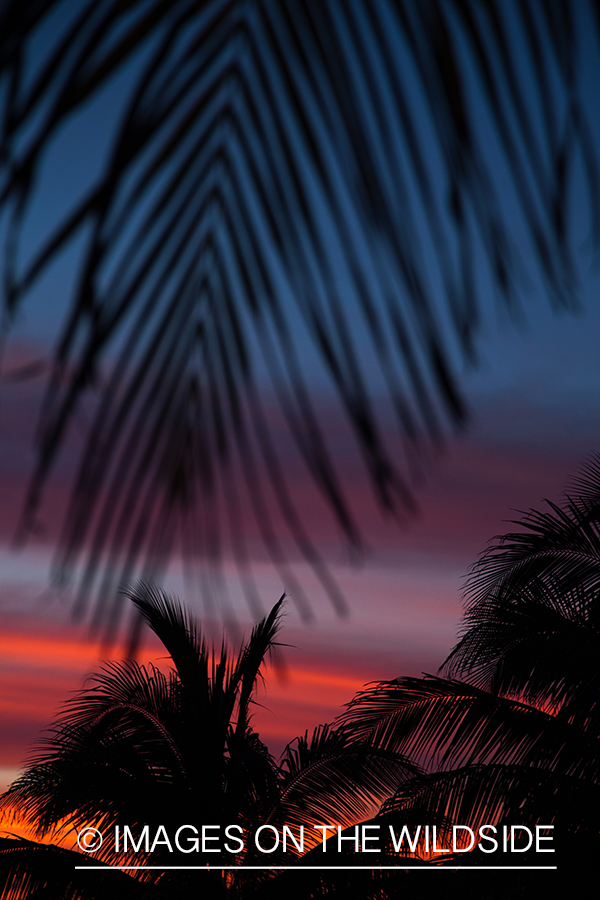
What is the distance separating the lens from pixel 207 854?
1055 centimetres

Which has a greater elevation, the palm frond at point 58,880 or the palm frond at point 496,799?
the palm frond at point 496,799

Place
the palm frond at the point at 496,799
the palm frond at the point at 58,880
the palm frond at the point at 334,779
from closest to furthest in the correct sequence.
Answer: the palm frond at the point at 496,799 < the palm frond at the point at 334,779 < the palm frond at the point at 58,880

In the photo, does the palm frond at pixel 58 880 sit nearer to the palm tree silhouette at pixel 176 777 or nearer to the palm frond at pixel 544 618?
the palm tree silhouette at pixel 176 777

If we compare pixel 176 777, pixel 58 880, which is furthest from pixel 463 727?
pixel 58 880

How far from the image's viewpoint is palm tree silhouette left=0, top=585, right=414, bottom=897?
10422mm

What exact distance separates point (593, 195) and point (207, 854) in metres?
11.2

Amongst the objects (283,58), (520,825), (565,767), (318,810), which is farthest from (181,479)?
(318,810)

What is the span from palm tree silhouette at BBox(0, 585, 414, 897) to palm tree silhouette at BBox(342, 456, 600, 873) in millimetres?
1741

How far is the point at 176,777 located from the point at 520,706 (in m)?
4.72

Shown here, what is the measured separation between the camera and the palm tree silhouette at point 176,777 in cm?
1042

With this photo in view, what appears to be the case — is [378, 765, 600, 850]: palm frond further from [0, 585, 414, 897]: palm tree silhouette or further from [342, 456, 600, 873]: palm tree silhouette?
[0, 585, 414, 897]: palm tree silhouette

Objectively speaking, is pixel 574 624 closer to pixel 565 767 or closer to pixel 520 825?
pixel 565 767

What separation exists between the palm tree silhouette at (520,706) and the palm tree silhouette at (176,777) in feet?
5.71

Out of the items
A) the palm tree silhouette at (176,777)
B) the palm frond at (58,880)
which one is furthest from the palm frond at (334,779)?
the palm frond at (58,880)
